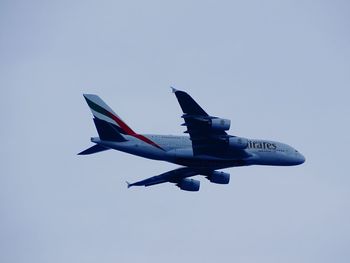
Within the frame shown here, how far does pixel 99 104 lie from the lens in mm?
55500

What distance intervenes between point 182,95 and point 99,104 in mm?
10024

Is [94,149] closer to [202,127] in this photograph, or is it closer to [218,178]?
[202,127]

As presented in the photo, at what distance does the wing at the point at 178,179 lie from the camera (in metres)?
60.2

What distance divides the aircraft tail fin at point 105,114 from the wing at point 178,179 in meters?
6.17

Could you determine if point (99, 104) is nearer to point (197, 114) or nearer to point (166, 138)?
point (166, 138)

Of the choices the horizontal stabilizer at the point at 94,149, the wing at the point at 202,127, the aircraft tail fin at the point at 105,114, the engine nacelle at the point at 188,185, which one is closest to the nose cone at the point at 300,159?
the wing at the point at 202,127

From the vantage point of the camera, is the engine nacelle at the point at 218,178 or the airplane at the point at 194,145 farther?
the engine nacelle at the point at 218,178

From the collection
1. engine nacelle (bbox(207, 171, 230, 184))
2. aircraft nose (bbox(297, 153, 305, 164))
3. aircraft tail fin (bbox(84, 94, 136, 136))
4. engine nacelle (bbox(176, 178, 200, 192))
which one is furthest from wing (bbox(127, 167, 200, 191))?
aircraft nose (bbox(297, 153, 305, 164))

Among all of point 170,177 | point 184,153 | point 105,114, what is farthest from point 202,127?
point 170,177

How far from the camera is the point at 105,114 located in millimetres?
55688

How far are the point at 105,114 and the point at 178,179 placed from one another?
999cm

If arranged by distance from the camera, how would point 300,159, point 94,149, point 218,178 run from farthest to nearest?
point 218,178
point 300,159
point 94,149

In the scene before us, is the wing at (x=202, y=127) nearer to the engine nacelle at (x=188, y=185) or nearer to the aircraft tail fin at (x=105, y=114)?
the aircraft tail fin at (x=105, y=114)

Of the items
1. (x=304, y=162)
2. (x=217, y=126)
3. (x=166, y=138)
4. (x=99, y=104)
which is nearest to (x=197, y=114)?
(x=217, y=126)
